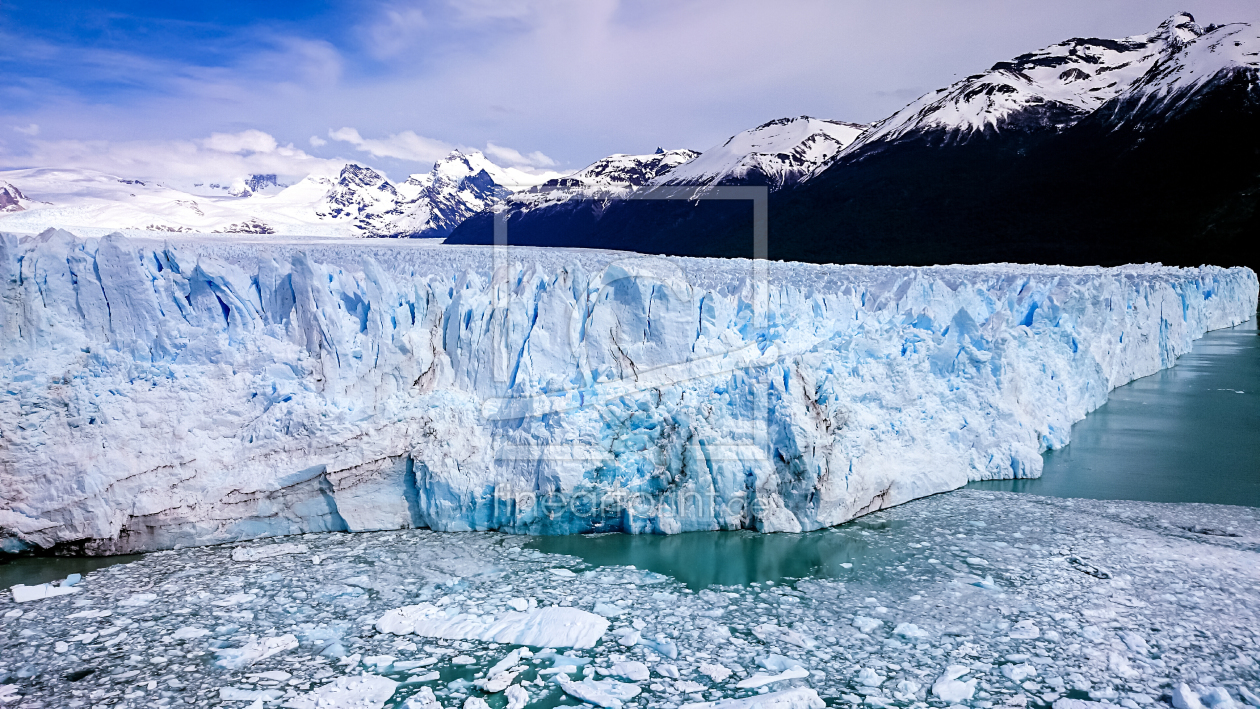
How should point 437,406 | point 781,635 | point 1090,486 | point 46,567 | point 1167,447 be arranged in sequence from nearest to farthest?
1. point 781,635
2. point 46,567
3. point 437,406
4. point 1090,486
5. point 1167,447

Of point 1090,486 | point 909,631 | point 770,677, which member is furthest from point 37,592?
point 1090,486

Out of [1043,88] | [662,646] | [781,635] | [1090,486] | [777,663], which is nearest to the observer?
[777,663]

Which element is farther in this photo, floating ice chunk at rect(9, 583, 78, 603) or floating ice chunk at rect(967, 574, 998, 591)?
floating ice chunk at rect(967, 574, 998, 591)

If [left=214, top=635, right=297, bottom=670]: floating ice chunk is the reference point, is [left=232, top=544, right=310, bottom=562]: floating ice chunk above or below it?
above

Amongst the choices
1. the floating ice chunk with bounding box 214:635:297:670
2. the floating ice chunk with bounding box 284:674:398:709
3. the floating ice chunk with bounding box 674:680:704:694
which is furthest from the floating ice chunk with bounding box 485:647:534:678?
the floating ice chunk with bounding box 214:635:297:670

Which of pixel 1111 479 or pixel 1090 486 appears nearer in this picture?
pixel 1090 486

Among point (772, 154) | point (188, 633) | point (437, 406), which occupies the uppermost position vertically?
point (772, 154)

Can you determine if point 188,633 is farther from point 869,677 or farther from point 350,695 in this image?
point 869,677

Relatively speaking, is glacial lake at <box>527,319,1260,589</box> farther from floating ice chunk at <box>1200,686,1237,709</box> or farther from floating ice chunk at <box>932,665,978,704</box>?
floating ice chunk at <box>1200,686,1237,709</box>
